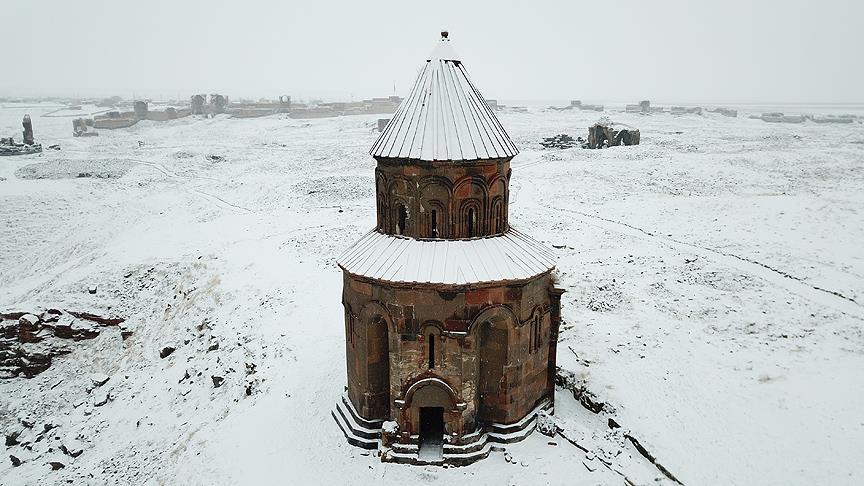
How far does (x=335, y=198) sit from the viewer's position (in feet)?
113

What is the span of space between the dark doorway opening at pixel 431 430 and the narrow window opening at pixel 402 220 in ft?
13.4

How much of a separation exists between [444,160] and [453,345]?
3924mm

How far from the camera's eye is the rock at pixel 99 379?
1867 cm

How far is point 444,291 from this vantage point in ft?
35.1

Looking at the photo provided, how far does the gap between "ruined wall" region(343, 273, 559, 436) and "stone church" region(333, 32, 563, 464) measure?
2 centimetres

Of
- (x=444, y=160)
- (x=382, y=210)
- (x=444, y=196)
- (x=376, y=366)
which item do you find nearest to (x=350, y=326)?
(x=376, y=366)

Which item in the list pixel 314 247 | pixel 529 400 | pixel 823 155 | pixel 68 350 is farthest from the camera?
pixel 823 155

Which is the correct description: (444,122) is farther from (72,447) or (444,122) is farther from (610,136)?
(610,136)

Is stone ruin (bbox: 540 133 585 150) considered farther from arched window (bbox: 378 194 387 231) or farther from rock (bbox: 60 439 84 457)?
rock (bbox: 60 439 84 457)

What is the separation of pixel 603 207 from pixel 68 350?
26.5 m

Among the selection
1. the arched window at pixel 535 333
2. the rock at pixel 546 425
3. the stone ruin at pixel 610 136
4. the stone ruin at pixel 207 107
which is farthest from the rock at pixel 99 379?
the stone ruin at pixel 207 107

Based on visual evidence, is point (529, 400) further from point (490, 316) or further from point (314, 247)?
point (314, 247)

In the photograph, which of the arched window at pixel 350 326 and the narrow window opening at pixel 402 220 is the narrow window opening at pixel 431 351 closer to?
the arched window at pixel 350 326

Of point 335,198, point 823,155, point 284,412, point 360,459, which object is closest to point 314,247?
point 335,198
